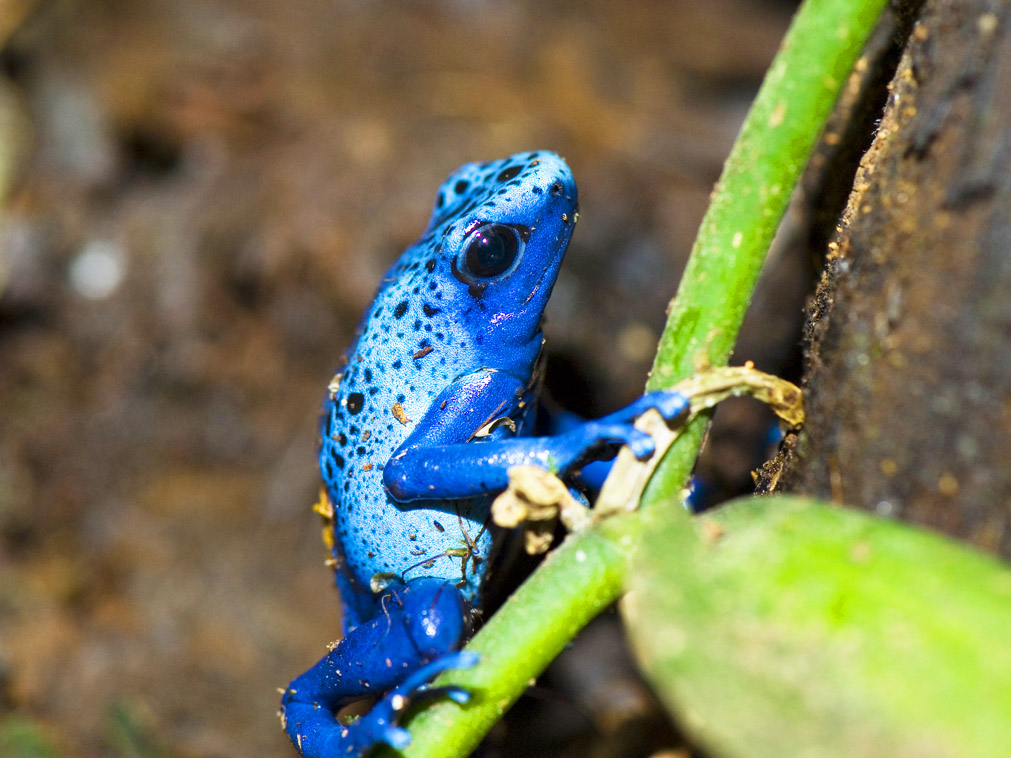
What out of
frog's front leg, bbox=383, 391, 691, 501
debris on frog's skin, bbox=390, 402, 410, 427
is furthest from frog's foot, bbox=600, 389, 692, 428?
debris on frog's skin, bbox=390, 402, 410, 427

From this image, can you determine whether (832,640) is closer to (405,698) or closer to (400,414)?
(405,698)

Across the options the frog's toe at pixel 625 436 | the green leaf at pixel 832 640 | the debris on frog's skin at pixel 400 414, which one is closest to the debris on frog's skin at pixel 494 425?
the debris on frog's skin at pixel 400 414

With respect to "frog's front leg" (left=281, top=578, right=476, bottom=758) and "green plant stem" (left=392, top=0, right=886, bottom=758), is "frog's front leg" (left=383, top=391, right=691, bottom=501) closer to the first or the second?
"green plant stem" (left=392, top=0, right=886, bottom=758)

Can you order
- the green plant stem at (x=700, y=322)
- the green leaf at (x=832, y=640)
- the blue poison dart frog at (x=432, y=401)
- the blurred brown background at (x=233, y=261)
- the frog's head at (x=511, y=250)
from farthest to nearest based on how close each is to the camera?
1. the blurred brown background at (x=233, y=261)
2. the frog's head at (x=511, y=250)
3. the blue poison dart frog at (x=432, y=401)
4. the green plant stem at (x=700, y=322)
5. the green leaf at (x=832, y=640)

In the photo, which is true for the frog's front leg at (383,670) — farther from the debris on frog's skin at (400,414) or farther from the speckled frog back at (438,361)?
the debris on frog's skin at (400,414)

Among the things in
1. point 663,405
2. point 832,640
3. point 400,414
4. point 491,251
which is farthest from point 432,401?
point 832,640

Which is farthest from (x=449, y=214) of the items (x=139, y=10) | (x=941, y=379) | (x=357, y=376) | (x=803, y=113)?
(x=139, y=10)

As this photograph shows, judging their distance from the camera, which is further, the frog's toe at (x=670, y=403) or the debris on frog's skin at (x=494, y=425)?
the debris on frog's skin at (x=494, y=425)
